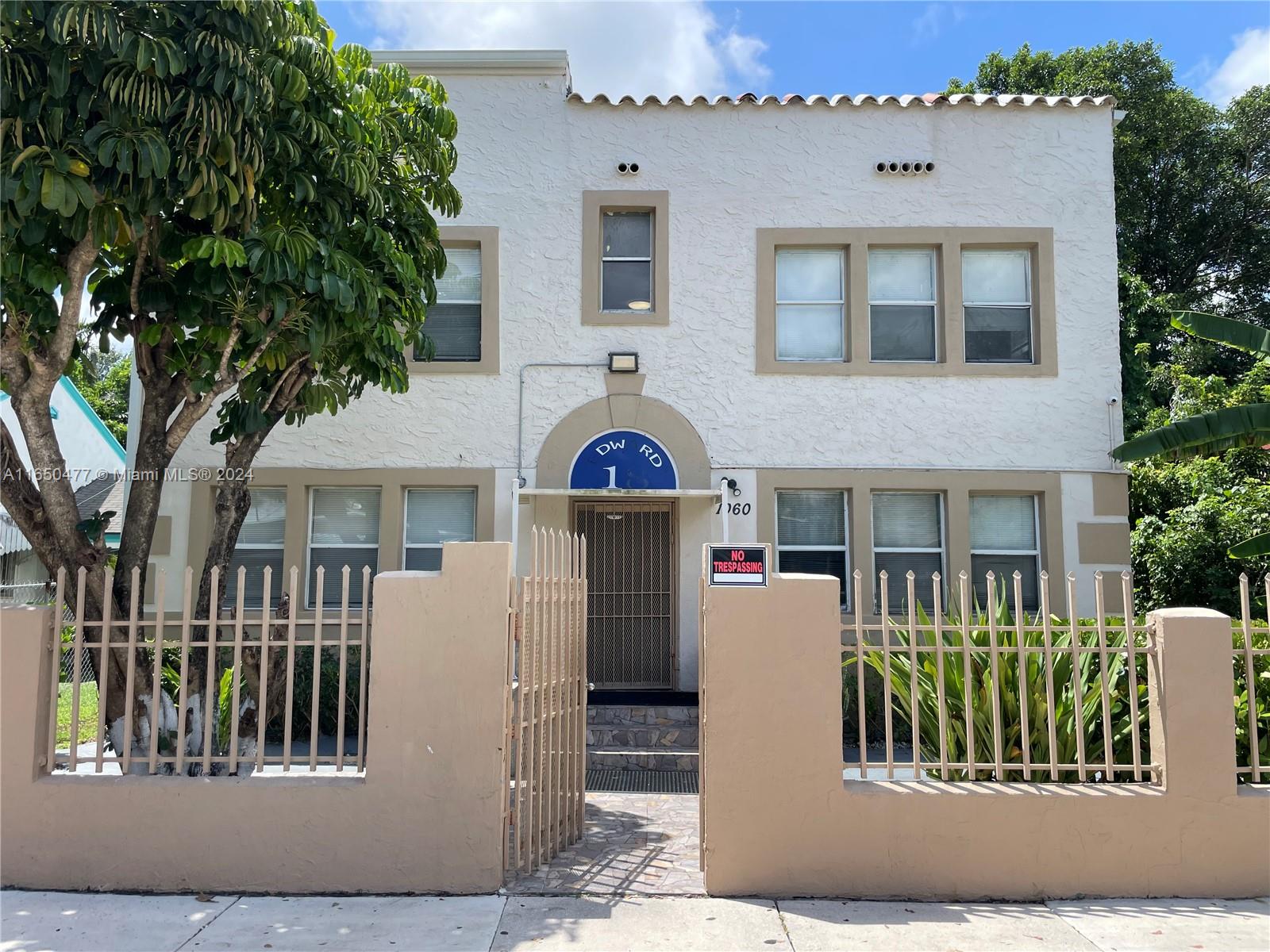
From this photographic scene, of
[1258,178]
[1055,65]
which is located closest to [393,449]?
[1055,65]

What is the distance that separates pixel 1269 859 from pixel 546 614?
176 inches

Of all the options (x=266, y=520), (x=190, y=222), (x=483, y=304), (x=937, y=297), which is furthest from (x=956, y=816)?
(x=266, y=520)

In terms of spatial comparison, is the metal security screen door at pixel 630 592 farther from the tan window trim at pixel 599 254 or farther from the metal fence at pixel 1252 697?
the metal fence at pixel 1252 697

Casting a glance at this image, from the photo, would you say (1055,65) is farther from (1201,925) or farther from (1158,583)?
(1201,925)

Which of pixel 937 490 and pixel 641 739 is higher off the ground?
pixel 937 490

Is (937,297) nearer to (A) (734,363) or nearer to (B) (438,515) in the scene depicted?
(A) (734,363)

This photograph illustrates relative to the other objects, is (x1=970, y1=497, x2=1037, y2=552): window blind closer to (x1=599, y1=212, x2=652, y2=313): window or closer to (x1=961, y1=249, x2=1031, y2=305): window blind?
(x1=961, y1=249, x2=1031, y2=305): window blind

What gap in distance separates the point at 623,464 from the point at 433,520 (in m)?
2.35

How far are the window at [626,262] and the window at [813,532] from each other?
2891mm

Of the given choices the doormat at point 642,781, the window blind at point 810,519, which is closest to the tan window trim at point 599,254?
the window blind at point 810,519

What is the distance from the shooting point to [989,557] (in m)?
11.3

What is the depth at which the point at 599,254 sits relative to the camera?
1148 centimetres

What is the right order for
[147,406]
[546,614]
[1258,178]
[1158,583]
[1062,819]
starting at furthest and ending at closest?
[1258,178] < [1158,583] < [147,406] < [546,614] < [1062,819]

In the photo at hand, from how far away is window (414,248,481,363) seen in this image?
1153 centimetres
